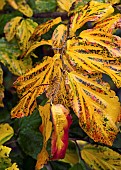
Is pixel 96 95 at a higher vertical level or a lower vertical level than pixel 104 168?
higher

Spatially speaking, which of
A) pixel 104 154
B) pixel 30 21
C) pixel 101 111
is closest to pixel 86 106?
pixel 101 111

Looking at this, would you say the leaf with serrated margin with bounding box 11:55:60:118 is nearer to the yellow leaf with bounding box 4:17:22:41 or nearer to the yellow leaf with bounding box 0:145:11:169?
the yellow leaf with bounding box 0:145:11:169

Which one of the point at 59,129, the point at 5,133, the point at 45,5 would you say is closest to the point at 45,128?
the point at 59,129

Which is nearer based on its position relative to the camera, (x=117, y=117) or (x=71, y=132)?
(x=117, y=117)

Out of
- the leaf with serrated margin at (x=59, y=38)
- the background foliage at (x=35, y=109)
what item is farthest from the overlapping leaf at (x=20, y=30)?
the leaf with serrated margin at (x=59, y=38)

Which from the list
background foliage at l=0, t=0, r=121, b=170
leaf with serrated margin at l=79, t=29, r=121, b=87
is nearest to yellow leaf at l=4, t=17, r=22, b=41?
background foliage at l=0, t=0, r=121, b=170

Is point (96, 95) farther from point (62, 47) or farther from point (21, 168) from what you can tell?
point (21, 168)

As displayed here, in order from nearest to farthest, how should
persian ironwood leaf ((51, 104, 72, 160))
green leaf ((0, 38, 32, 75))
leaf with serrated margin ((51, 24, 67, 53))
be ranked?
1. persian ironwood leaf ((51, 104, 72, 160))
2. leaf with serrated margin ((51, 24, 67, 53))
3. green leaf ((0, 38, 32, 75))

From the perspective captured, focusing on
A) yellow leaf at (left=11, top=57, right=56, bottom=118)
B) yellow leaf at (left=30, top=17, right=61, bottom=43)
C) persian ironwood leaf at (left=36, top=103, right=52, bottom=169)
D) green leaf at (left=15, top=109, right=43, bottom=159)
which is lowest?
green leaf at (left=15, top=109, right=43, bottom=159)
